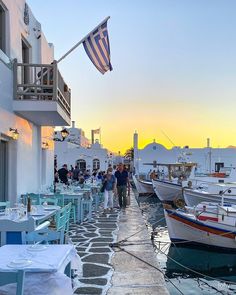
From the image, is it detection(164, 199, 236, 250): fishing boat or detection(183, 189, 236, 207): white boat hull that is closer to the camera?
detection(164, 199, 236, 250): fishing boat

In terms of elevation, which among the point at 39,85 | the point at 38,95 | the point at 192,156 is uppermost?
the point at 39,85

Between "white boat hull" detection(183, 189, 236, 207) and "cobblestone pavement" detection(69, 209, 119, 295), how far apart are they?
8046mm

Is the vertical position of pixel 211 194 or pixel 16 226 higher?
pixel 16 226

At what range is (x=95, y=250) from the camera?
340 inches

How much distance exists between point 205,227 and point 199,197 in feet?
32.2

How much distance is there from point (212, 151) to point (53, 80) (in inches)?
1477

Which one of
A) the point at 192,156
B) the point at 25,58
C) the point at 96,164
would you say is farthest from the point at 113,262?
the point at 192,156

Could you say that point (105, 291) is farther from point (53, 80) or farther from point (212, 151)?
point (212, 151)

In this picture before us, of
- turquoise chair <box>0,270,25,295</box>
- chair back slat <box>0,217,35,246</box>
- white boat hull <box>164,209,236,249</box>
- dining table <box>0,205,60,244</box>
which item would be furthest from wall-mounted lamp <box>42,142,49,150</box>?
turquoise chair <box>0,270,25,295</box>

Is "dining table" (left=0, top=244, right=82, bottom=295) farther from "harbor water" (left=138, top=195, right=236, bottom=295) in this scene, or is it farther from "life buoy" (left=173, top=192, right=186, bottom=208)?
"life buoy" (left=173, top=192, right=186, bottom=208)

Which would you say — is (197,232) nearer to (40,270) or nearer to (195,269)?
(195,269)

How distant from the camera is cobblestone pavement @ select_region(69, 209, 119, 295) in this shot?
6.23 metres

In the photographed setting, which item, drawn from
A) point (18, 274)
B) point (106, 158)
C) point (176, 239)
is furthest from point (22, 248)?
point (106, 158)

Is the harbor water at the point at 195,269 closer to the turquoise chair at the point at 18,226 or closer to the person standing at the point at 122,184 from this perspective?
the person standing at the point at 122,184
